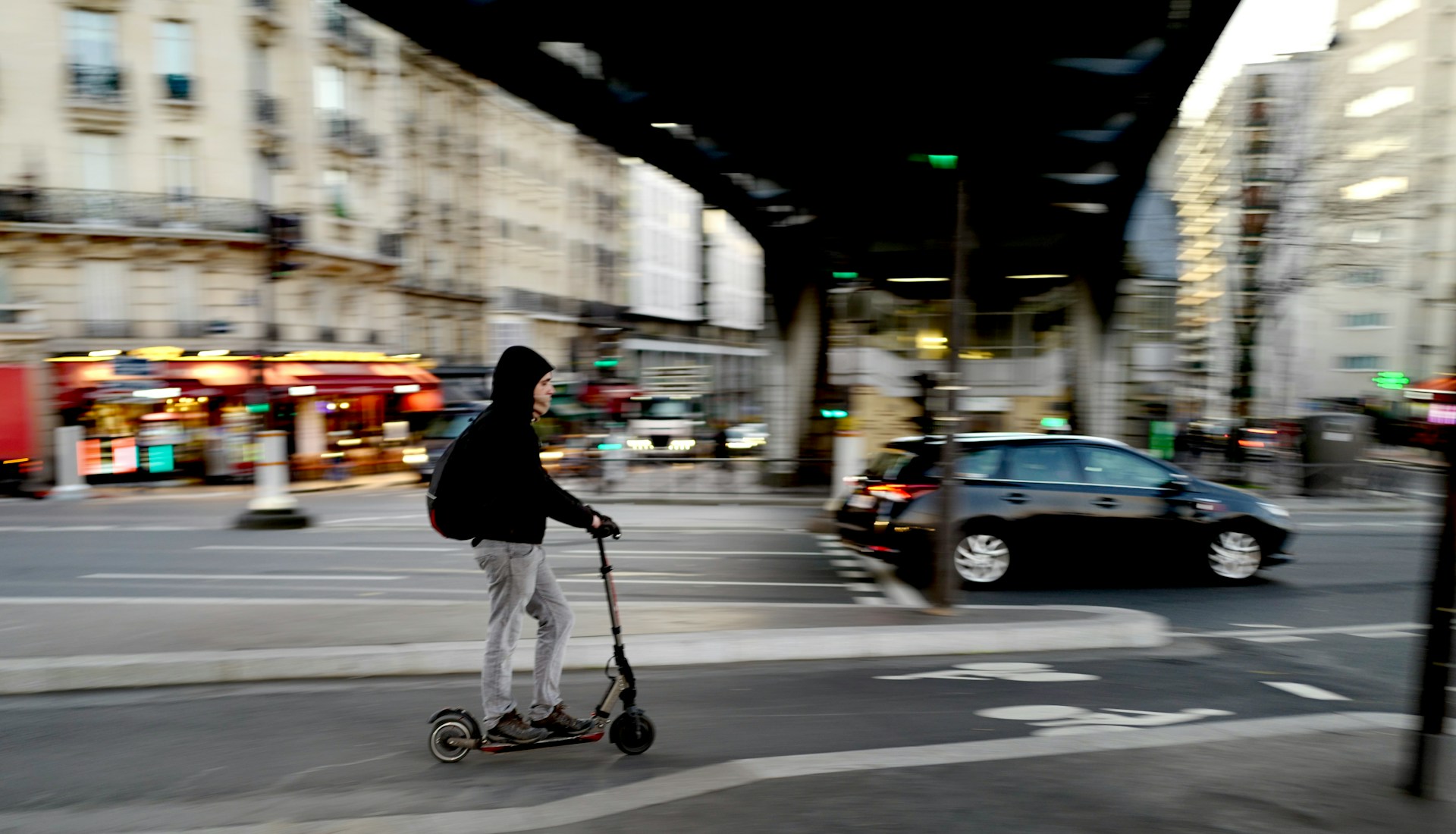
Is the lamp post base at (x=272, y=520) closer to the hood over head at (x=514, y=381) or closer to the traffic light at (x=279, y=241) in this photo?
the traffic light at (x=279, y=241)

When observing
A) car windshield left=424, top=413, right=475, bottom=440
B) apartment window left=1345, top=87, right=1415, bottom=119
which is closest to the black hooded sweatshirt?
car windshield left=424, top=413, right=475, bottom=440

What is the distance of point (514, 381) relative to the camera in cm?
459

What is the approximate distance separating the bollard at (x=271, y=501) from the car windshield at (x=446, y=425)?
35.0 ft

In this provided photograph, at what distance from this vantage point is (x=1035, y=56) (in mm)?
12484

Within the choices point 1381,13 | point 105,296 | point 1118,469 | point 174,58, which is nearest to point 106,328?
point 105,296

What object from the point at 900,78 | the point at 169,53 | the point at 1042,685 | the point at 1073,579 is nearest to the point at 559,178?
the point at 169,53

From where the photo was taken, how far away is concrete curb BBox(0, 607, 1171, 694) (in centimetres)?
631

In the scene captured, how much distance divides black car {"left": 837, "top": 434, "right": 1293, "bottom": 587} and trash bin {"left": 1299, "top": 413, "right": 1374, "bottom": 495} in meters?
12.1

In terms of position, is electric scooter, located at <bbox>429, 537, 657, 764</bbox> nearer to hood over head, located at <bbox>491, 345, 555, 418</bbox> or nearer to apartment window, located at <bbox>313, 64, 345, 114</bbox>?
hood over head, located at <bbox>491, 345, 555, 418</bbox>

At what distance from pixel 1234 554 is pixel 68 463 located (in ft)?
84.2

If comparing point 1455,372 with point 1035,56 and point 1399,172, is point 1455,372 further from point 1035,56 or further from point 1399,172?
point 1399,172

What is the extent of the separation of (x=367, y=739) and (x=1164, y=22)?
11.4m

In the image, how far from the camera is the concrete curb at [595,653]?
631 centimetres

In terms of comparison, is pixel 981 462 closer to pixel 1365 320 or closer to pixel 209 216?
pixel 209 216
